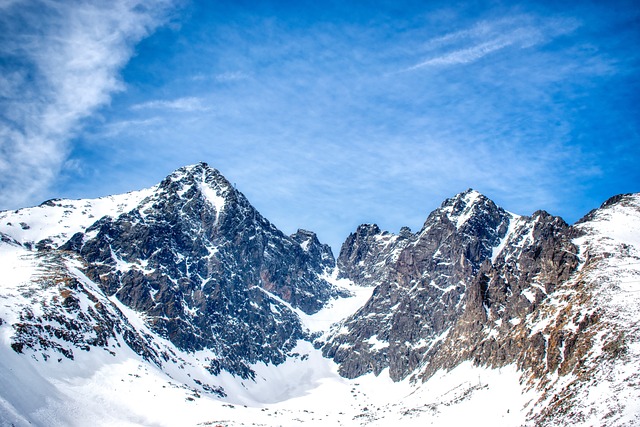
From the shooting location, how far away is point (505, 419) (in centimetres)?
8075

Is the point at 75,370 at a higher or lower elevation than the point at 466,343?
lower

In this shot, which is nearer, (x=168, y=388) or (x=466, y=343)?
(x=168, y=388)

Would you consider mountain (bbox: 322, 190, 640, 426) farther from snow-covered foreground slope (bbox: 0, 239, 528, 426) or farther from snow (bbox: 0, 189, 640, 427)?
snow-covered foreground slope (bbox: 0, 239, 528, 426)

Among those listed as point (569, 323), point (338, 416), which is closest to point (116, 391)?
point (338, 416)

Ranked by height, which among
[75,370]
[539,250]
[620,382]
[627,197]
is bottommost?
[620,382]

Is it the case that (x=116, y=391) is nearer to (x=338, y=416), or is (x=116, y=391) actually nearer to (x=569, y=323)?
(x=338, y=416)

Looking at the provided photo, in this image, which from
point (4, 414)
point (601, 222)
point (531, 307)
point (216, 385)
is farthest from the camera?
point (216, 385)

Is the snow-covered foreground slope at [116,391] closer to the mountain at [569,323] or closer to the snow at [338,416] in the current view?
the snow at [338,416]

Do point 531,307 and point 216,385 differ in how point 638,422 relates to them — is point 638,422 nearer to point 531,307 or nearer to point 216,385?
point 531,307

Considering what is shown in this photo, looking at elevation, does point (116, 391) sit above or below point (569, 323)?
below

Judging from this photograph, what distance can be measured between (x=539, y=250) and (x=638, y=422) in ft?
304

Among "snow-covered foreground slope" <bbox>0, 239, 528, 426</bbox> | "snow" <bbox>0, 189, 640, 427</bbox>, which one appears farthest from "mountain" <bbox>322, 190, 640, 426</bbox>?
"snow-covered foreground slope" <bbox>0, 239, 528, 426</bbox>

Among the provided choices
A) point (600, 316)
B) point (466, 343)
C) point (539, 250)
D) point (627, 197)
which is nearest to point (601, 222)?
point (539, 250)

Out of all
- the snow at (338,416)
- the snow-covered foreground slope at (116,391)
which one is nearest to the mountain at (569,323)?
the snow at (338,416)
